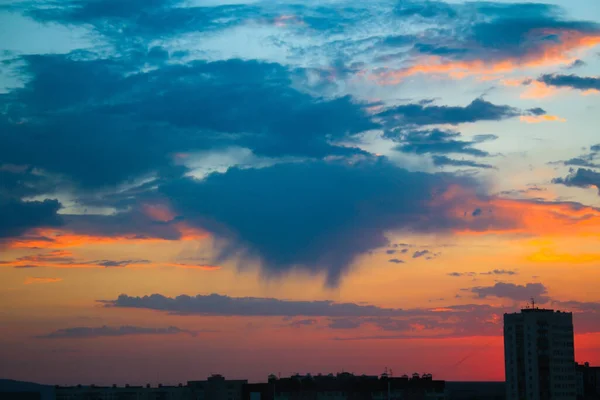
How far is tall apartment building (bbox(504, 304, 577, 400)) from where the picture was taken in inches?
6393

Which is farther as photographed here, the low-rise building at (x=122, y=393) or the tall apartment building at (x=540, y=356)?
the low-rise building at (x=122, y=393)

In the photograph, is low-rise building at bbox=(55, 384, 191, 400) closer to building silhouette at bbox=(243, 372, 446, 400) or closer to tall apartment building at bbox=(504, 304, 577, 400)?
building silhouette at bbox=(243, 372, 446, 400)

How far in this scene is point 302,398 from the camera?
164 m

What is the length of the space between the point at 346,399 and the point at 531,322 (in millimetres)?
40056

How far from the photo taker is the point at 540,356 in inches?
6476

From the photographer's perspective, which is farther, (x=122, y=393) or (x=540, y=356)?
(x=122, y=393)

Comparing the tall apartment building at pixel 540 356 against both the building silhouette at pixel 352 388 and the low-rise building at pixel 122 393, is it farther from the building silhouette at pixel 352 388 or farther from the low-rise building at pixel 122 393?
the low-rise building at pixel 122 393

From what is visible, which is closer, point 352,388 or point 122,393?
point 352,388

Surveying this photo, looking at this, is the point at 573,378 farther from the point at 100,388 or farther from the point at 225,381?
the point at 100,388

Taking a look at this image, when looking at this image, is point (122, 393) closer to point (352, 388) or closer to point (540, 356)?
point (352, 388)

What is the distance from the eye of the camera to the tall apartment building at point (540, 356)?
16238 centimetres

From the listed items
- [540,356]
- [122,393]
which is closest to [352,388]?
[540,356]

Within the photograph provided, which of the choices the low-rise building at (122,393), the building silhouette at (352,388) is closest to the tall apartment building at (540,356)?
the building silhouette at (352,388)

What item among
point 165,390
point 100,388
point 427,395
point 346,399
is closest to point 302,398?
point 346,399
